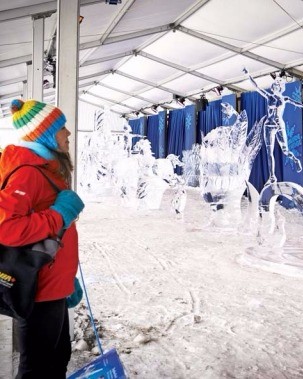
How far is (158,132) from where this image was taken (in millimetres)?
15328

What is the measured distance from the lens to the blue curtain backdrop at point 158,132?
1465 cm

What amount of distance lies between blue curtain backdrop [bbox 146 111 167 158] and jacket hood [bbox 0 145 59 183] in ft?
44.1

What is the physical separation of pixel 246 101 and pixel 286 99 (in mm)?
5953

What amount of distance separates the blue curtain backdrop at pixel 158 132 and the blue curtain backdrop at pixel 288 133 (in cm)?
481

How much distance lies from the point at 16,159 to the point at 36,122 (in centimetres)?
15

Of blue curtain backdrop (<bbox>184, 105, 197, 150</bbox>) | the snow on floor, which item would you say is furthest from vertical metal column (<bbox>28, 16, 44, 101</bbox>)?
blue curtain backdrop (<bbox>184, 105, 197, 150</bbox>)

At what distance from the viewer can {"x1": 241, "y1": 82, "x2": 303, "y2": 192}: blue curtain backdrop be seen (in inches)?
314

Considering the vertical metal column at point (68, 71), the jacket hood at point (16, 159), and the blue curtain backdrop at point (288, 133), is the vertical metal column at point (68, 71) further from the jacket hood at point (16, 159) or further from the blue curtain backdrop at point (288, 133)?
the blue curtain backdrop at point (288, 133)

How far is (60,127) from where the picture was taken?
132 centimetres

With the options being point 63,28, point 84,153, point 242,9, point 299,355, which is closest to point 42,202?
point 63,28

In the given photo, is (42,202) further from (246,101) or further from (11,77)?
(246,101)

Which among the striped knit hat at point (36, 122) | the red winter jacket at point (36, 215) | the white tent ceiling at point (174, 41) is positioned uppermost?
the white tent ceiling at point (174, 41)

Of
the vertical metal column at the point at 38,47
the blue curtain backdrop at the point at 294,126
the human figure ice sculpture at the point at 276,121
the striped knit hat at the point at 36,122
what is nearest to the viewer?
the striped knit hat at the point at 36,122

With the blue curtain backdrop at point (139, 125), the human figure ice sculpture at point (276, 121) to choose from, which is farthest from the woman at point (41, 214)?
the blue curtain backdrop at point (139, 125)
